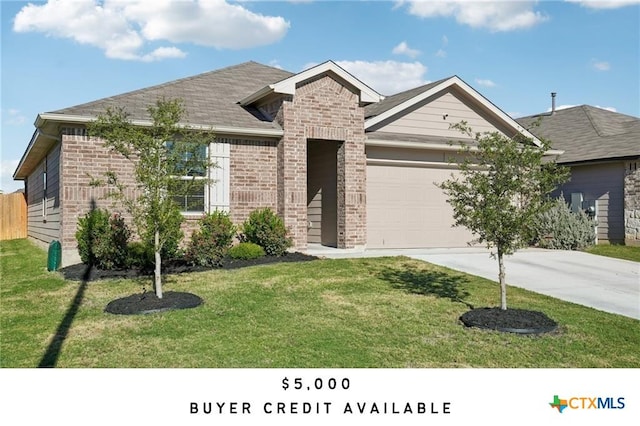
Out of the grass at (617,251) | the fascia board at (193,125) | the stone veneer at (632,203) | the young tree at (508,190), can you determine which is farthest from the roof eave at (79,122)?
the stone veneer at (632,203)

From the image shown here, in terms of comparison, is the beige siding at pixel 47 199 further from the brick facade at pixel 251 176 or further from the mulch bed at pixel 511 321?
the mulch bed at pixel 511 321

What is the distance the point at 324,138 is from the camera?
46.4 feet

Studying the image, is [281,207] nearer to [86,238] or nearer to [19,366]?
[86,238]

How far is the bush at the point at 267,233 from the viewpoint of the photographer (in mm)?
12734

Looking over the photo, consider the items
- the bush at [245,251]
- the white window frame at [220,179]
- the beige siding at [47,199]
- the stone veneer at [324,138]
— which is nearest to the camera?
the bush at [245,251]

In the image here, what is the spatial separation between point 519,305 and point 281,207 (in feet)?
23.1

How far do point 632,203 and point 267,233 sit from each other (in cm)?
1229

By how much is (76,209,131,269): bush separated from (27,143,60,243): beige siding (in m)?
2.98

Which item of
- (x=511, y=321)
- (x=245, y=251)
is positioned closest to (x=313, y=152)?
(x=245, y=251)

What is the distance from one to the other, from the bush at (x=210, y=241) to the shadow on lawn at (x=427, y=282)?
3.68 meters

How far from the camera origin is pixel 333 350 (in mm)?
6082

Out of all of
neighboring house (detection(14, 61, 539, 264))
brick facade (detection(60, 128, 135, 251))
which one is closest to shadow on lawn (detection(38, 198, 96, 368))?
brick facade (detection(60, 128, 135, 251))

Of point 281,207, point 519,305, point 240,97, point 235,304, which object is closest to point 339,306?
point 235,304
